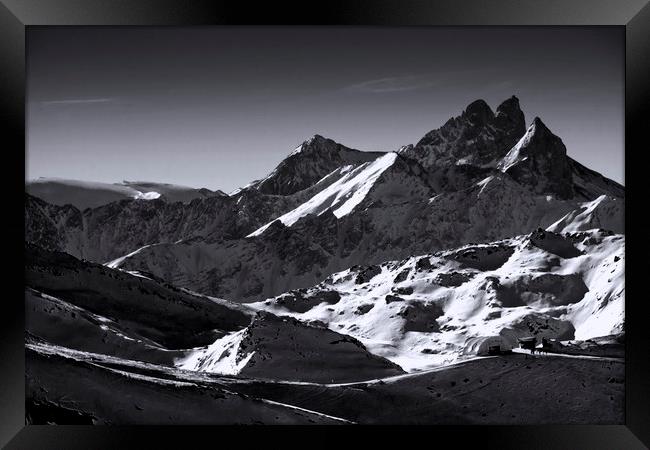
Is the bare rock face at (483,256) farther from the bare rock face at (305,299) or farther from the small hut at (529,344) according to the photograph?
the small hut at (529,344)

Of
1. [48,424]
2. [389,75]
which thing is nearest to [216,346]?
[389,75]

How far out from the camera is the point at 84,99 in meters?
32.1

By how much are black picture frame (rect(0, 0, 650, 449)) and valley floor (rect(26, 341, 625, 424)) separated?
3.08 ft

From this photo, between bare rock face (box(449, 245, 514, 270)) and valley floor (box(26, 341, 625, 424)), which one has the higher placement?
bare rock face (box(449, 245, 514, 270))

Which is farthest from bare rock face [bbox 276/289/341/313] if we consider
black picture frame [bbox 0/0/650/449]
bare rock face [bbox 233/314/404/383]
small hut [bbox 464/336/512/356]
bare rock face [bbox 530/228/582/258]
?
black picture frame [bbox 0/0/650/449]

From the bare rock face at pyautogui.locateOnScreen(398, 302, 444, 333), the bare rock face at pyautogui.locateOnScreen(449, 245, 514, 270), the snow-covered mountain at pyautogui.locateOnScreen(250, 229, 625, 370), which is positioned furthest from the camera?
the bare rock face at pyautogui.locateOnScreen(449, 245, 514, 270)

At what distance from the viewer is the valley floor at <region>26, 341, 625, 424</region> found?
77.0ft

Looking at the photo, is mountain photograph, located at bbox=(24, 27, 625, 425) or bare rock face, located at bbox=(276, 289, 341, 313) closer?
mountain photograph, located at bbox=(24, 27, 625, 425)

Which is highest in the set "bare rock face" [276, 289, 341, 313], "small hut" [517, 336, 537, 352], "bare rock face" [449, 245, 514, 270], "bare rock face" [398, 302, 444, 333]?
"bare rock face" [449, 245, 514, 270]

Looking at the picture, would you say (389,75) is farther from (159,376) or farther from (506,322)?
(506,322)

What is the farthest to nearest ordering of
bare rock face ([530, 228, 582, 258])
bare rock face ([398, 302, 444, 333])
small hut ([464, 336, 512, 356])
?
bare rock face ([530, 228, 582, 258]) < bare rock face ([398, 302, 444, 333]) < small hut ([464, 336, 512, 356])

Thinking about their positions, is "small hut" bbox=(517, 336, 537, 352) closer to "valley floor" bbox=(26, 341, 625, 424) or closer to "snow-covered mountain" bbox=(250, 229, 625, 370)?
"valley floor" bbox=(26, 341, 625, 424)

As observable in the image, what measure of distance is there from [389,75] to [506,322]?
257 feet
